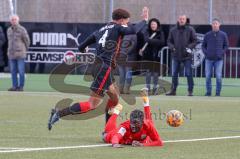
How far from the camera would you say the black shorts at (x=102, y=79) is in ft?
46.3

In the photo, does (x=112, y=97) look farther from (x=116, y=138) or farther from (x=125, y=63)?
(x=125, y=63)

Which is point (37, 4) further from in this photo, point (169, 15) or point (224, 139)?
point (224, 139)

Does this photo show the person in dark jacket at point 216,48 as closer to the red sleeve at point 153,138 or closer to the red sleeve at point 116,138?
the red sleeve at point 153,138

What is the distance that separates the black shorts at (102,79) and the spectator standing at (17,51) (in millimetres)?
11408

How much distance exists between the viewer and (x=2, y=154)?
1180cm

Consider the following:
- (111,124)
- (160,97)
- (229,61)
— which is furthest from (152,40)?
(111,124)

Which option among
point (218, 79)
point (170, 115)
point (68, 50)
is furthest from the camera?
point (68, 50)

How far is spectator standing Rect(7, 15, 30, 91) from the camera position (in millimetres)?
25500

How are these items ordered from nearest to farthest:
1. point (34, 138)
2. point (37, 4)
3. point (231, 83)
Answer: point (34, 138), point (231, 83), point (37, 4)

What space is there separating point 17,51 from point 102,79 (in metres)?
11.9

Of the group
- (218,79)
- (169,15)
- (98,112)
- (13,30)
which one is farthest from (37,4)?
(98,112)

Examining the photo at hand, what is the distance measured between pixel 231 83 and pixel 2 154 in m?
16.9

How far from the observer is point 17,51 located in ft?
84.2

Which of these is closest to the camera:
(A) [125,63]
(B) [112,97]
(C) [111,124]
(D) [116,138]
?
(D) [116,138]
